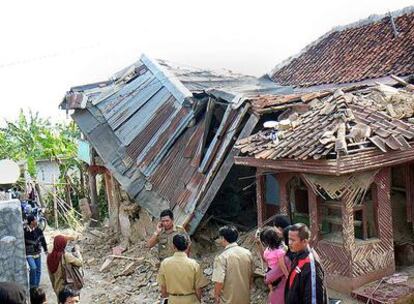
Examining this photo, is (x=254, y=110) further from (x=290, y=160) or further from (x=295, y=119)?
(x=290, y=160)

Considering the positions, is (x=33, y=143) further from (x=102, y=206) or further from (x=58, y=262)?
(x=58, y=262)

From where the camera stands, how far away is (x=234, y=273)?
594cm

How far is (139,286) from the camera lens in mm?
10273

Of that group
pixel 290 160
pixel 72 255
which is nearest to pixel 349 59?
pixel 290 160

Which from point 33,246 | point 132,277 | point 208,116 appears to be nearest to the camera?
point 33,246

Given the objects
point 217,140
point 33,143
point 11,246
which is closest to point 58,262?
point 11,246

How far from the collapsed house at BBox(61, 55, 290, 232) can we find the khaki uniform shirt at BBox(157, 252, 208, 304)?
375 cm

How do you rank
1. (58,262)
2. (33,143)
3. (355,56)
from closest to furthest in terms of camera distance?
(58,262) → (355,56) → (33,143)

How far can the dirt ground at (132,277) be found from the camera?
9.59 metres

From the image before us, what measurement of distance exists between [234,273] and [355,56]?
44.5 ft

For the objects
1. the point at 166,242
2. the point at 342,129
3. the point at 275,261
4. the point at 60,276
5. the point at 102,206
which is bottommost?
the point at 102,206

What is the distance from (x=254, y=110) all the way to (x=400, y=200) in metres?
3.10

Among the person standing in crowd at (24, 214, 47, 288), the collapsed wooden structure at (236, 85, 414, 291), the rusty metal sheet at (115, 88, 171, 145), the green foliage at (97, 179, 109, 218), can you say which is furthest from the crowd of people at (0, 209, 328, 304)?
the green foliage at (97, 179, 109, 218)

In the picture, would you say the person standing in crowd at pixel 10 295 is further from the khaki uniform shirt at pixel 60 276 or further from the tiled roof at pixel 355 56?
the tiled roof at pixel 355 56
